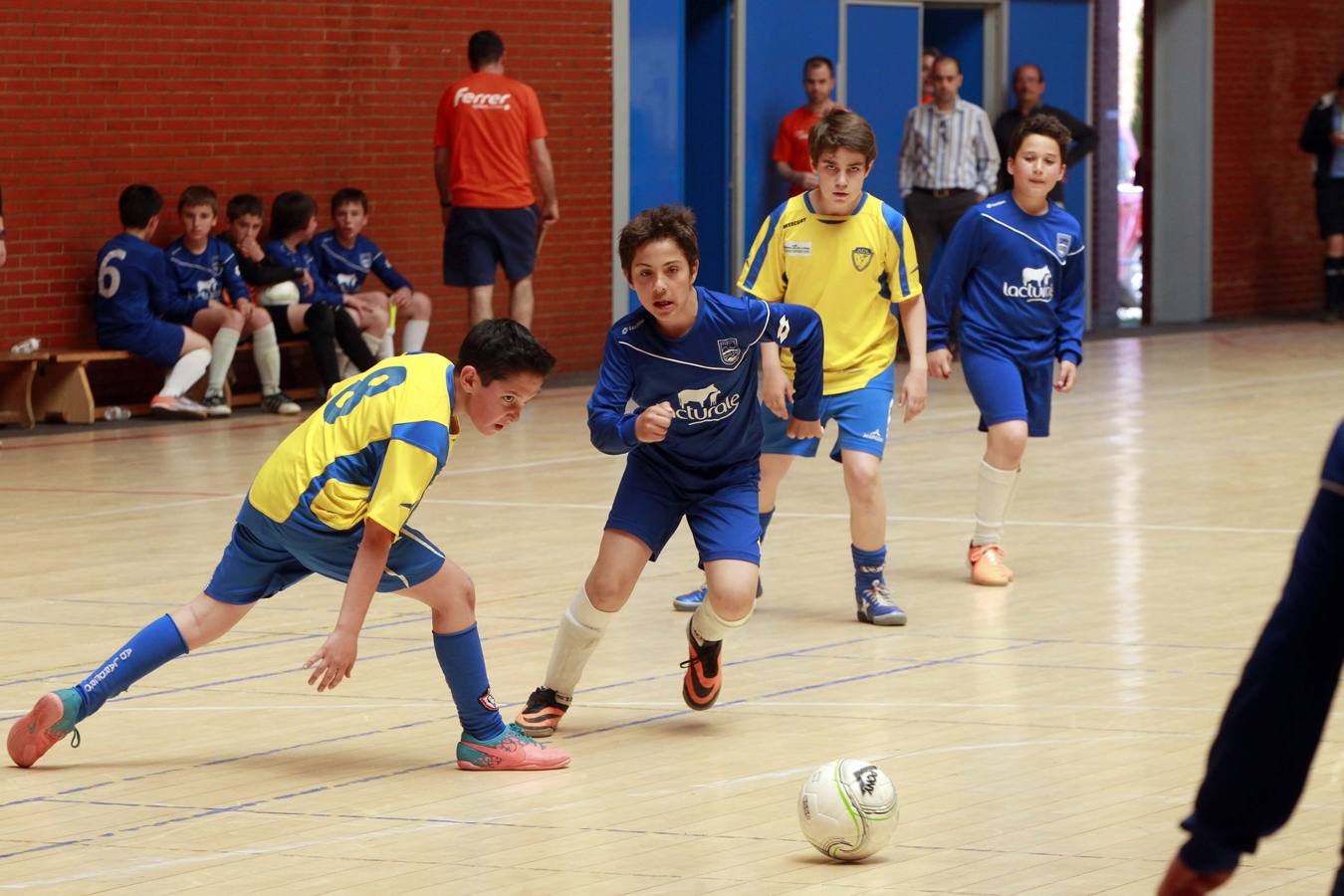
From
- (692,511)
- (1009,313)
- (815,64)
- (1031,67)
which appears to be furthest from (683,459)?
(1031,67)

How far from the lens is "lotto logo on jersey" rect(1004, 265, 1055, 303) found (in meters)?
8.65

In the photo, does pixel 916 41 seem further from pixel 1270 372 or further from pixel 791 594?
pixel 791 594

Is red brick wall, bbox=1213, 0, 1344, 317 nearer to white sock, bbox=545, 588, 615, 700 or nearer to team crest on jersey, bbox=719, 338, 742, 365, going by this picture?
team crest on jersey, bbox=719, 338, 742, 365

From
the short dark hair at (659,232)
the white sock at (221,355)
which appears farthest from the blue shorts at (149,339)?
the short dark hair at (659,232)

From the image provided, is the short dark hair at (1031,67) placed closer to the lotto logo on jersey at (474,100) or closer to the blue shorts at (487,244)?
the blue shorts at (487,244)

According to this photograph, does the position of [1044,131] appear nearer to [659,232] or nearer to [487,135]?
[659,232]

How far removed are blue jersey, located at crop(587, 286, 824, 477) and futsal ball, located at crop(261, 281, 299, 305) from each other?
27.9 ft

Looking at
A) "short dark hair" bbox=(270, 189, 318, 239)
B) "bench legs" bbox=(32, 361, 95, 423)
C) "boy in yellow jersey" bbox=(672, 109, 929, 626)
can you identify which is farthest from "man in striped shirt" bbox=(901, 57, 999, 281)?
"boy in yellow jersey" bbox=(672, 109, 929, 626)

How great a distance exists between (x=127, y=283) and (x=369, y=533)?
8.83 m

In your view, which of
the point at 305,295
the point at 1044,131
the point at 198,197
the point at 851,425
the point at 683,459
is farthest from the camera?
the point at 305,295

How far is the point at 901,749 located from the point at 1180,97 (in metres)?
17.4

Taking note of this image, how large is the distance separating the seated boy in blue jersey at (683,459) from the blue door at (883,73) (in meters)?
12.6

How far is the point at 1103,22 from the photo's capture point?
843 inches

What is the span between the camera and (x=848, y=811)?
4.73 meters
